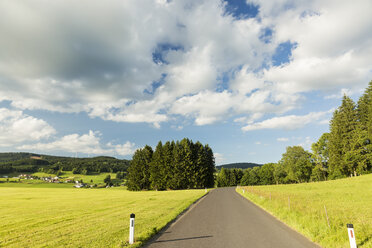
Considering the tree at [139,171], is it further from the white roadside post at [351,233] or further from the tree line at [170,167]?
the white roadside post at [351,233]

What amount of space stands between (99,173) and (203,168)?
12398cm

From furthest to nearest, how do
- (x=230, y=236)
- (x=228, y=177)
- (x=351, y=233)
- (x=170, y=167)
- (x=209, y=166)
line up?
(x=228, y=177)
(x=209, y=166)
(x=170, y=167)
(x=230, y=236)
(x=351, y=233)

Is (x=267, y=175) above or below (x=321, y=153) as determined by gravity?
below

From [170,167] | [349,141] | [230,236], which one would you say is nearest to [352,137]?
[349,141]

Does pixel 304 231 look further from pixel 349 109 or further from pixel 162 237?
pixel 349 109

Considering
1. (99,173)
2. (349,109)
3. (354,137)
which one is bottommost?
(99,173)

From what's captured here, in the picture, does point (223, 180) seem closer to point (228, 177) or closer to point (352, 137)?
point (228, 177)

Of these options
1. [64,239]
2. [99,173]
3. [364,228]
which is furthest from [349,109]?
[99,173]

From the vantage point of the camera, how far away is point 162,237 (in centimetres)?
800

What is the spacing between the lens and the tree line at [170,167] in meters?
57.4

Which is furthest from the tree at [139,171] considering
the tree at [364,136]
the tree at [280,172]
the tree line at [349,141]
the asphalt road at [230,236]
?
the tree at [280,172]

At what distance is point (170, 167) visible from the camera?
58594mm

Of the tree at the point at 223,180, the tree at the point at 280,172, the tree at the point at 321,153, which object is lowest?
the tree at the point at 223,180

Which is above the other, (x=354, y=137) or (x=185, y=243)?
(x=354, y=137)
